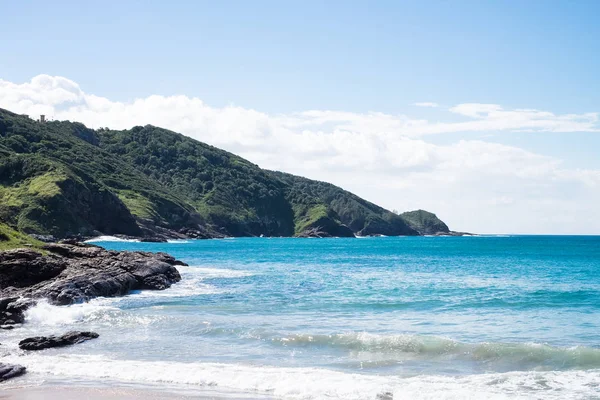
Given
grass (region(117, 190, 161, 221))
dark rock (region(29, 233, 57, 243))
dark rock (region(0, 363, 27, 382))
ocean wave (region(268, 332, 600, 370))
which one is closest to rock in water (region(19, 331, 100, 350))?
dark rock (region(0, 363, 27, 382))

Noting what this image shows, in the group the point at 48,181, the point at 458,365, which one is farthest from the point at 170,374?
the point at 48,181

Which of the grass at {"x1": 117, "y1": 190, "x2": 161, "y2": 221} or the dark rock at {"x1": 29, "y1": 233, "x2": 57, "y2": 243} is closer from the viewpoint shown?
the dark rock at {"x1": 29, "y1": 233, "x2": 57, "y2": 243}

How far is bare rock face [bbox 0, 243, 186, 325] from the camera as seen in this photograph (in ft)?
106

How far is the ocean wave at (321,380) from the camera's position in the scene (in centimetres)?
1736

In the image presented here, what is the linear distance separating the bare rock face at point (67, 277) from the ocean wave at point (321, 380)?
12.0 meters

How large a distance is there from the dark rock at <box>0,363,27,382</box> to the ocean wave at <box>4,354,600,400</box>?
59 cm

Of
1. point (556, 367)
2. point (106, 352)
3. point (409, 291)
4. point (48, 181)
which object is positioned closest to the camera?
point (556, 367)

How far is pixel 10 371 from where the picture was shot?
1902 cm

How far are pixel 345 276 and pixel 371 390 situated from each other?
4218cm

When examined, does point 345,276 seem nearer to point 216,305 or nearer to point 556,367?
point 216,305

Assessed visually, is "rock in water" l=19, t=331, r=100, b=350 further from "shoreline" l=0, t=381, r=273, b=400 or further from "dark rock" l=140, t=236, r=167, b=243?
"dark rock" l=140, t=236, r=167, b=243

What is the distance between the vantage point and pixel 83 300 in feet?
116

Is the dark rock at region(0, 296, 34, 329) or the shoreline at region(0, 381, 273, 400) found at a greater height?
the dark rock at region(0, 296, 34, 329)

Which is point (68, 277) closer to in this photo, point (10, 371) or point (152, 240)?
point (10, 371)
